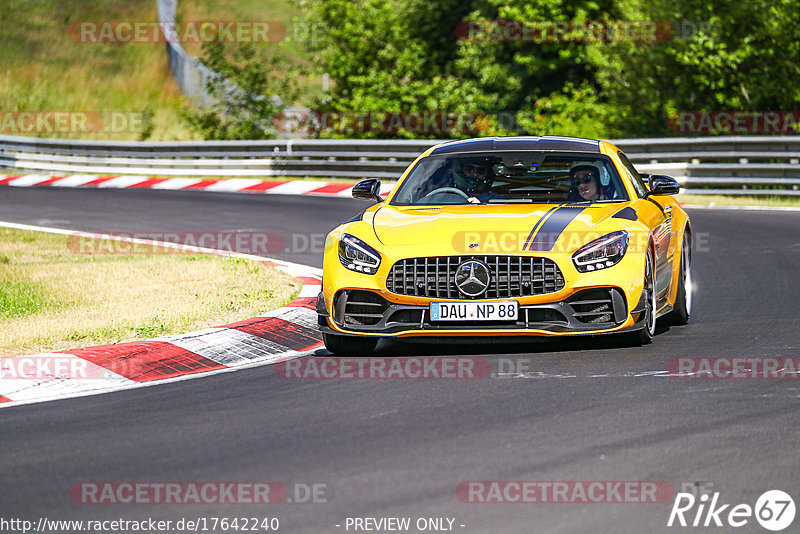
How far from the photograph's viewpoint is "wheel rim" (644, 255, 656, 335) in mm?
8398

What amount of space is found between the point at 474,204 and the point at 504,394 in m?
2.41

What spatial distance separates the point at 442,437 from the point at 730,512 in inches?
62.8

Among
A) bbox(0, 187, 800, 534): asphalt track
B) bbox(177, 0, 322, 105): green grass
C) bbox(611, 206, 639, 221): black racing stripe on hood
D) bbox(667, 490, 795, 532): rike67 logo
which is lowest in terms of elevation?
bbox(0, 187, 800, 534): asphalt track

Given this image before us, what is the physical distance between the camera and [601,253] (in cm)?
823

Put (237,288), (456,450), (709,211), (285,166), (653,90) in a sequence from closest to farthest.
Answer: (456,450) → (237,288) → (709,211) → (285,166) → (653,90)

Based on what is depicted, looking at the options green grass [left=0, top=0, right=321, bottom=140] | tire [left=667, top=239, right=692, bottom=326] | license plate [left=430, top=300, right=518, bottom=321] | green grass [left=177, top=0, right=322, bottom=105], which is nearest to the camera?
license plate [left=430, top=300, right=518, bottom=321]

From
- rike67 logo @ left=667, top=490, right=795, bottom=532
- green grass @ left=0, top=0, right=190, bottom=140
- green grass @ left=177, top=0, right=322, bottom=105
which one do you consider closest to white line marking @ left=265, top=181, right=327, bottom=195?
rike67 logo @ left=667, top=490, right=795, bottom=532

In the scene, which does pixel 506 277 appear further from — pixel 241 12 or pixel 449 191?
pixel 241 12

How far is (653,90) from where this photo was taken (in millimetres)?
30375

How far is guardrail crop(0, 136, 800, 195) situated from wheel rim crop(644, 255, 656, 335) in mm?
13731

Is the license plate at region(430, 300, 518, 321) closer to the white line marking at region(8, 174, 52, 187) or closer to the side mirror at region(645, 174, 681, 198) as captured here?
the side mirror at region(645, 174, 681, 198)

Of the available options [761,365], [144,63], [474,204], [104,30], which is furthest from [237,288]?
[104,30]

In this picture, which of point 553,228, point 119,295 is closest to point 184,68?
point 119,295

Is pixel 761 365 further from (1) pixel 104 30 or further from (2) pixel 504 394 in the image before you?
(1) pixel 104 30
